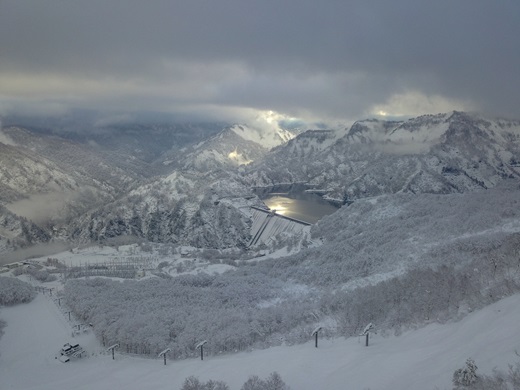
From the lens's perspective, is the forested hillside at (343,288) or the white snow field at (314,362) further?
the forested hillside at (343,288)

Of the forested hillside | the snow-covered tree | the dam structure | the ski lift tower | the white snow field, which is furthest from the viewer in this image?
the dam structure

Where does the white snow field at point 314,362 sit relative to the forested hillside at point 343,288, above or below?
below

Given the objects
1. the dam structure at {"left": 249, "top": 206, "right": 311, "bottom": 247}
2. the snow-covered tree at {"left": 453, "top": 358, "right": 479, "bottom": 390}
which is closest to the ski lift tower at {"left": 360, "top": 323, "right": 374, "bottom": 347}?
the snow-covered tree at {"left": 453, "top": 358, "right": 479, "bottom": 390}

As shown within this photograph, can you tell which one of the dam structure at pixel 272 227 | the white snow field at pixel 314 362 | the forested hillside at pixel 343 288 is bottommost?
the white snow field at pixel 314 362

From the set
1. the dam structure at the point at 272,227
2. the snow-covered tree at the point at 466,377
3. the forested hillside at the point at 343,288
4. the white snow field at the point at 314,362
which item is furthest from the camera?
the dam structure at the point at 272,227

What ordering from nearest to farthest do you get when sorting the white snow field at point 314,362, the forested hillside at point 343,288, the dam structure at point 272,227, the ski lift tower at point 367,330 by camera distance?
the white snow field at point 314,362, the ski lift tower at point 367,330, the forested hillside at point 343,288, the dam structure at point 272,227

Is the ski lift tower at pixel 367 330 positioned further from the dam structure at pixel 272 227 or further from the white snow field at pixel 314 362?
the dam structure at pixel 272 227

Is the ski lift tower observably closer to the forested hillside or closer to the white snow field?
the white snow field

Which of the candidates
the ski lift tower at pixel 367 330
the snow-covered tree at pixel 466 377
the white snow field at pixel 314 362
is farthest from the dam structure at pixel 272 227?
the snow-covered tree at pixel 466 377
